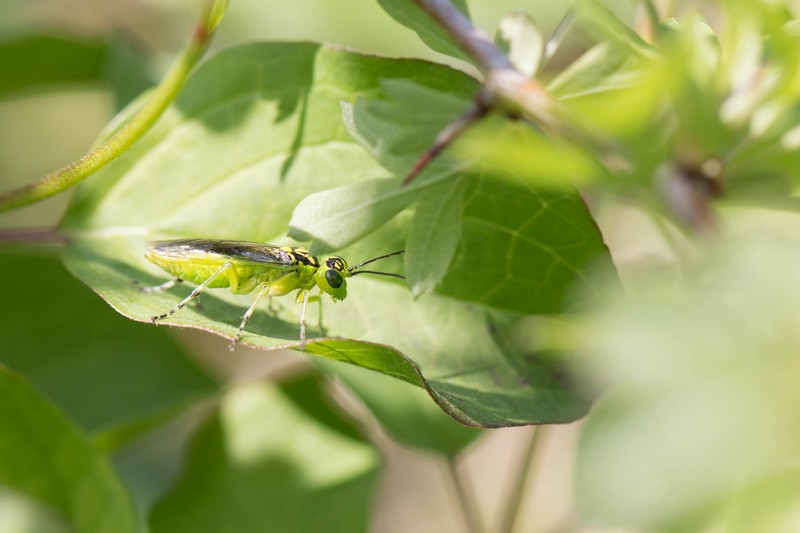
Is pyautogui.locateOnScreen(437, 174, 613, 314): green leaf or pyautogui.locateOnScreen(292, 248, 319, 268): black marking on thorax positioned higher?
pyautogui.locateOnScreen(437, 174, 613, 314): green leaf

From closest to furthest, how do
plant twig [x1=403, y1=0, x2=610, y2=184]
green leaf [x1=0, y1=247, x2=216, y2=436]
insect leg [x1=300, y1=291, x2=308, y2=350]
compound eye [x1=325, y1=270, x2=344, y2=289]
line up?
1. plant twig [x1=403, y1=0, x2=610, y2=184]
2. insect leg [x1=300, y1=291, x2=308, y2=350]
3. compound eye [x1=325, y1=270, x2=344, y2=289]
4. green leaf [x1=0, y1=247, x2=216, y2=436]

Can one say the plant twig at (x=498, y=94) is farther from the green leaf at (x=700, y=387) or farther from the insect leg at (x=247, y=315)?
the insect leg at (x=247, y=315)

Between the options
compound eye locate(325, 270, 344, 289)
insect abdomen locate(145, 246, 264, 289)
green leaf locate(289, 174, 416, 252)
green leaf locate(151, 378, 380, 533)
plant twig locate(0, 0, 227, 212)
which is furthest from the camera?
green leaf locate(151, 378, 380, 533)

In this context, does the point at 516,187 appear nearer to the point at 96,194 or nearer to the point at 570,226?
the point at 570,226

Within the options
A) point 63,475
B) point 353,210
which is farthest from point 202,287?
point 353,210

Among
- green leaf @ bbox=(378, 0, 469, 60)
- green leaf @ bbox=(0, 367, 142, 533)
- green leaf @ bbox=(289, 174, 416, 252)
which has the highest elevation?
green leaf @ bbox=(378, 0, 469, 60)

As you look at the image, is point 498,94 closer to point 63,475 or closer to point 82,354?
point 63,475

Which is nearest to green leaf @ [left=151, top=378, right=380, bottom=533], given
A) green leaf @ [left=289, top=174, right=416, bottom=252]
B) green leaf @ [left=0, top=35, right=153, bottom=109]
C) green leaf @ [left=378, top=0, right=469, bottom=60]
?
green leaf @ [left=0, top=35, right=153, bottom=109]

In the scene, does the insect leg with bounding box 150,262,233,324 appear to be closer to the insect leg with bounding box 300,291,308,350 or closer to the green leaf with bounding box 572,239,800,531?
the insect leg with bounding box 300,291,308,350
